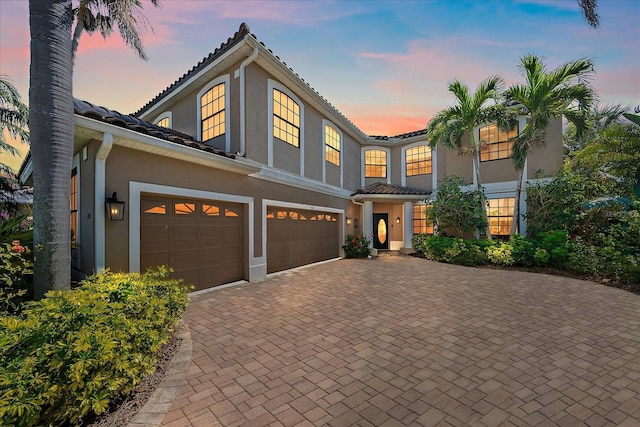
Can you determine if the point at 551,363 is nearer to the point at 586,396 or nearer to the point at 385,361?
the point at 586,396

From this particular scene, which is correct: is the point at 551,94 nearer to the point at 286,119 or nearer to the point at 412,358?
the point at 286,119

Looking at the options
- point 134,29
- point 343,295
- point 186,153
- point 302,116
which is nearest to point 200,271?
point 186,153

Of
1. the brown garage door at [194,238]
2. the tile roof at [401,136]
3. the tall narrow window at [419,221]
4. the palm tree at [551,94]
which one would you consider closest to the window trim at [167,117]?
the brown garage door at [194,238]

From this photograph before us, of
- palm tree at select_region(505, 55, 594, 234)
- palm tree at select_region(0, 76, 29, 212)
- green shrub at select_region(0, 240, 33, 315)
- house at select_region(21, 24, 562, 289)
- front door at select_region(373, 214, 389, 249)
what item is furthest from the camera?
front door at select_region(373, 214, 389, 249)

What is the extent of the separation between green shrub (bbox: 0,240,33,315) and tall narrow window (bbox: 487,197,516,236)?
14.6 m

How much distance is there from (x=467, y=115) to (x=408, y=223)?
18.8 ft

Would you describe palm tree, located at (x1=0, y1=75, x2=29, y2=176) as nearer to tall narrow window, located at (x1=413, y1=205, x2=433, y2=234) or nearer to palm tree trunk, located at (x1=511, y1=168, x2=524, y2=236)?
tall narrow window, located at (x1=413, y1=205, x2=433, y2=234)

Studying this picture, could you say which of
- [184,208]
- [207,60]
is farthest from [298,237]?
[207,60]

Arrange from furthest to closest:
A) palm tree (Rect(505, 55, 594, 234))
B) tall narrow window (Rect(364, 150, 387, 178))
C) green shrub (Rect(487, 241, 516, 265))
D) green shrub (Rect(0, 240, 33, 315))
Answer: tall narrow window (Rect(364, 150, 387, 178)) → green shrub (Rect(487, 241, 516, 265)) → palm tree (Rect(505, 55, 594, 234)) → green shrub (Rect(0, 240, 33, 315))

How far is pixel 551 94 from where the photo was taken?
948cm

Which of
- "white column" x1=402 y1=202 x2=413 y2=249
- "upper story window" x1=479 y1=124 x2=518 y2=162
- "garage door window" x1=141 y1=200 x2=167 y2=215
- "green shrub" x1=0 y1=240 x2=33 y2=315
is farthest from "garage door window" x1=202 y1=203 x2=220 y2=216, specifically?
"upper story window" x1=479 y1=124 x2=518 y2=162

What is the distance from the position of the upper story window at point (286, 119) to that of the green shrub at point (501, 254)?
8517mm

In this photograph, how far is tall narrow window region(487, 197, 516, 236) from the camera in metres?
12.0

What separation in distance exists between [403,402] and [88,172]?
6.43 m
